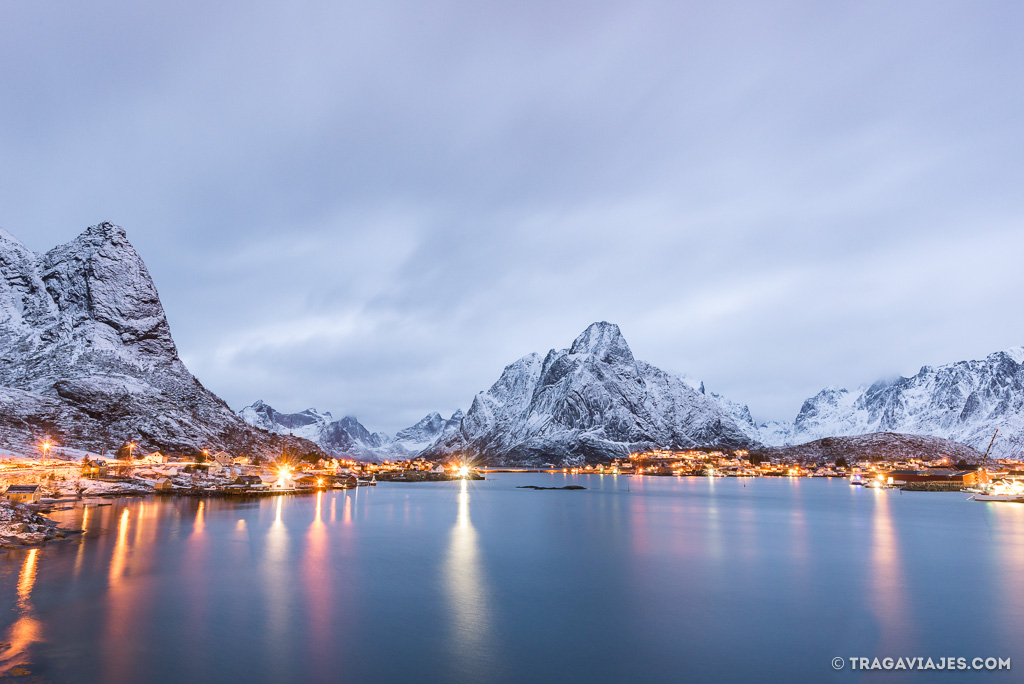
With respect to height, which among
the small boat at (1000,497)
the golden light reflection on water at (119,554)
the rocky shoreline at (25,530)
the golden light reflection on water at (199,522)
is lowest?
the small boat at (1000,497)

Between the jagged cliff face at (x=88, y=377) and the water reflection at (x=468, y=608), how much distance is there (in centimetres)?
11411

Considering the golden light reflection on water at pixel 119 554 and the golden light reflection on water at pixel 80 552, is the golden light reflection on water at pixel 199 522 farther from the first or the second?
the golden light reflection on water at pixel 80 552

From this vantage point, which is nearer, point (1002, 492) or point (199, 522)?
point (199, 522)

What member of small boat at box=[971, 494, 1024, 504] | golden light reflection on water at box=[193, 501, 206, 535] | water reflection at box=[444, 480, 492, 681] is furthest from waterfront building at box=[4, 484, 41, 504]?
small boat at box=[971, 494, 1024, 504]

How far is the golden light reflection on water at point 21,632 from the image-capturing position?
2175cm

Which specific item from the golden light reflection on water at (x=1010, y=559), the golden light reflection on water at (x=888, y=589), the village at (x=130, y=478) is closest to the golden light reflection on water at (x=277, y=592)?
the golden light reflection on water at (x=888, y=589)

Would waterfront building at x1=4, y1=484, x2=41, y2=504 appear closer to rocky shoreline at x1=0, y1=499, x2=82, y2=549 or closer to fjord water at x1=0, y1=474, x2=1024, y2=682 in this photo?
fjord water at x1=0, y1=474, x2=1024, y2=682

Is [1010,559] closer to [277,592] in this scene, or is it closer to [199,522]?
[277,592]

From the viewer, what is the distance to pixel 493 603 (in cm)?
3528

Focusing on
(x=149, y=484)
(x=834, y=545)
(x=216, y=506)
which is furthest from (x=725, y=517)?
(x=149, y=484)

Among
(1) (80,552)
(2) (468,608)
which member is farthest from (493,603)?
(1) (80,552)

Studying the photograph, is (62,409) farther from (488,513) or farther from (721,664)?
(721,664)

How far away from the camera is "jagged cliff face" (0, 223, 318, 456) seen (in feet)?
471

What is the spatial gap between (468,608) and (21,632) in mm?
20865
